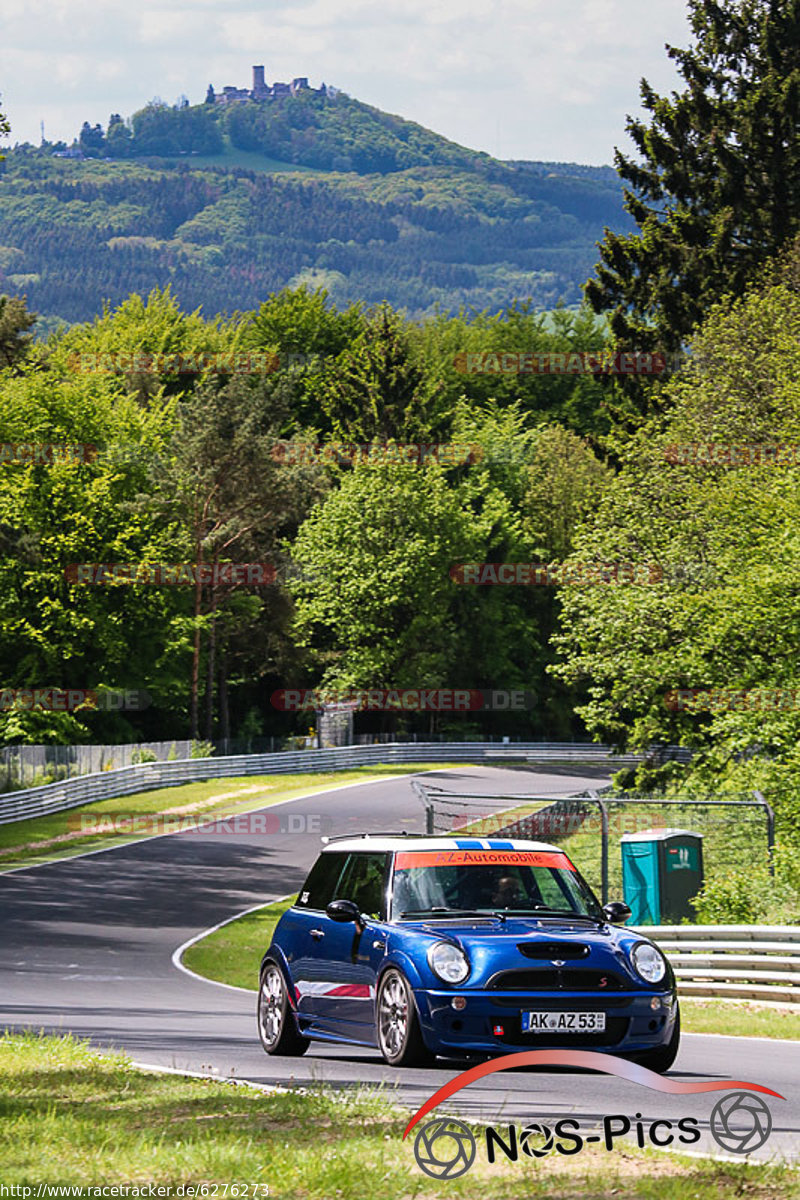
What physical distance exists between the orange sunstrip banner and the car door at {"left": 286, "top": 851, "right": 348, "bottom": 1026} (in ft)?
2.92

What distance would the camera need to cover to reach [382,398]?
8738cm

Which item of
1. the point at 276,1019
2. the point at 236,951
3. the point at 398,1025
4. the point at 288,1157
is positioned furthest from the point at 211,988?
the point at 288,1157

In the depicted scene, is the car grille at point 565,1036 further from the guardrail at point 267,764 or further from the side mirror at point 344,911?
the guardrail at point 267,764

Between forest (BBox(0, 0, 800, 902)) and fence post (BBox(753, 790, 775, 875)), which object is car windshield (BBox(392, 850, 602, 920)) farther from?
forest (BBox(0, 0, 800, 902))

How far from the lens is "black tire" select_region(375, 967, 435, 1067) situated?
9.62m

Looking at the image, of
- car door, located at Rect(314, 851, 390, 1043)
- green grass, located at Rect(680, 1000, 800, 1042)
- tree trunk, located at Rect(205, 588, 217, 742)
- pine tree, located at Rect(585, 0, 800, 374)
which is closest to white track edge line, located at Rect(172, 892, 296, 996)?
green grass, located at Rect(680, 1000, 800, 1042)

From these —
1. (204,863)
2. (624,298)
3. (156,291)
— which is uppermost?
(156,291)

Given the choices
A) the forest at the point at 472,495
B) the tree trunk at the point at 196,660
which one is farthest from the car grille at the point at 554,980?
the tree trunk at the point at 196,660

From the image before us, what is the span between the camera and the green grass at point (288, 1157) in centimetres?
661

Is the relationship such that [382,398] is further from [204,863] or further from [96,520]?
[204,863]

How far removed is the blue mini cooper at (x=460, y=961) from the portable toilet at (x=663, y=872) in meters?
13.2

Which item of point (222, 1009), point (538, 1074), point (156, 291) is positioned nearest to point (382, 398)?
point (156, 291)

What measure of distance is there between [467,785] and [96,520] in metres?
20.5

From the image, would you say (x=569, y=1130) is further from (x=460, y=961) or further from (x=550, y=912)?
(x=550, y=912)
